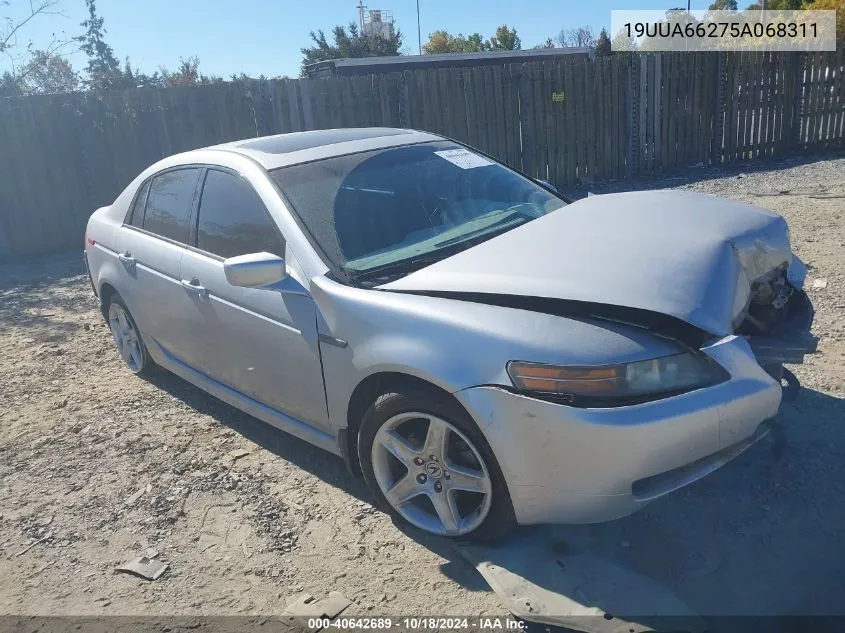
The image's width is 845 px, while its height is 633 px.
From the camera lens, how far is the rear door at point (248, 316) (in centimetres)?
326

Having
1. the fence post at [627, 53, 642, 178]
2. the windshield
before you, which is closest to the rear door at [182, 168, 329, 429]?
the windshield

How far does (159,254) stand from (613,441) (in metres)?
3.03

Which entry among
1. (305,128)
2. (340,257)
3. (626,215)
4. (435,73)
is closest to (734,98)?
(435,73)

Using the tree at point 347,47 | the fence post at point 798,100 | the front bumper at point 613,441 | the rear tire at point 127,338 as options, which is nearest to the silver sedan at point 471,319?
the front bumper at point 613,441

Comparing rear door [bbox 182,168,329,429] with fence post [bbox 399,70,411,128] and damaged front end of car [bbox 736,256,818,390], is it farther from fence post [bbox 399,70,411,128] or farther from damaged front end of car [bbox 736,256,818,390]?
fence post [bbox 399,70,411,128]

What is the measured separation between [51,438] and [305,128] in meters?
7.33

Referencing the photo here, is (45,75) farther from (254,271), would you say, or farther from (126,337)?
(254,271)

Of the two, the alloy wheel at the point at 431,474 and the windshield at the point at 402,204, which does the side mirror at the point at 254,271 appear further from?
the alloy wheel at the point at 431,474

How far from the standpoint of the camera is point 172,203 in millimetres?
4336

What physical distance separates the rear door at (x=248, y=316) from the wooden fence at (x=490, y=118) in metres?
7.19

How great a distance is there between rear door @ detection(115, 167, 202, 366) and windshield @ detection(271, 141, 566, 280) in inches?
36.3

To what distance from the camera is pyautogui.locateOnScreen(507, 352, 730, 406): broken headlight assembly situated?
96.2 inches

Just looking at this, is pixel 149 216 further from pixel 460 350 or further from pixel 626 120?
pixel 626 120

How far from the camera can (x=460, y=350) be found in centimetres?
262
